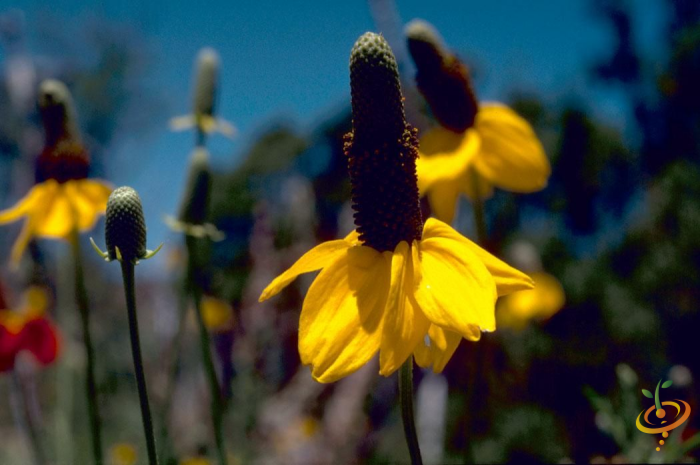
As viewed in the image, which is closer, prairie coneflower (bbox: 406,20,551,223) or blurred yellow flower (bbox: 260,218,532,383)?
blurred yellow flower (bbox: 260,218,532,383)

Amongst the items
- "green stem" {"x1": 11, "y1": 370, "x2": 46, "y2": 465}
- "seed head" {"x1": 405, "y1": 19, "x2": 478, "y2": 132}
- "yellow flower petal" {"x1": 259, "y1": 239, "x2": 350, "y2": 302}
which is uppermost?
"seed head" {"x1": 405, "y1": 19, "x2": 478, "y2": 132}

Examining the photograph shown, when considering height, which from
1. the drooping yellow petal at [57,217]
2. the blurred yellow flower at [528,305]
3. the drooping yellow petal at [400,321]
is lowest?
the blurred yellow flower at [528,305]

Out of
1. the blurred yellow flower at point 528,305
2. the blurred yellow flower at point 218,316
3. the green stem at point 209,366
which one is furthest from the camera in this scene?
the blurred yellow flower at point 218,316

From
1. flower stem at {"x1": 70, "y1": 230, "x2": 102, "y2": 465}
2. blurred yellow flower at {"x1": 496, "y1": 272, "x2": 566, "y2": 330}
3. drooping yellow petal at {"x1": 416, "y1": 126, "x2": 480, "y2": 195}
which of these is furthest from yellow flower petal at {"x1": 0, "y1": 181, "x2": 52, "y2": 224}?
blurred yellow flower at {"x1": 496, "y1": 272, "x2": 566, "y2": 330}

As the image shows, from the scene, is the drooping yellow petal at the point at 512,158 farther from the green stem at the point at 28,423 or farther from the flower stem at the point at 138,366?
the green stem at the point at 28,423

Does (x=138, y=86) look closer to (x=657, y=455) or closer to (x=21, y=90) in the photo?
(x=21, y=90)

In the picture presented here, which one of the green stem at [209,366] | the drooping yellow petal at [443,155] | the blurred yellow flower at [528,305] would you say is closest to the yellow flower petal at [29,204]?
the green stem at [209,366]

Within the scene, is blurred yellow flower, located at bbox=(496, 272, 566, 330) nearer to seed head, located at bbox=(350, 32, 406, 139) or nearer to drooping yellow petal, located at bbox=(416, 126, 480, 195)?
drooping yellow petal, located at bbox=(416, 126, 480, 195)

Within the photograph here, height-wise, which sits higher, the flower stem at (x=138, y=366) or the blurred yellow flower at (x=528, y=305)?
the flower stem at (x=138, y=366)
